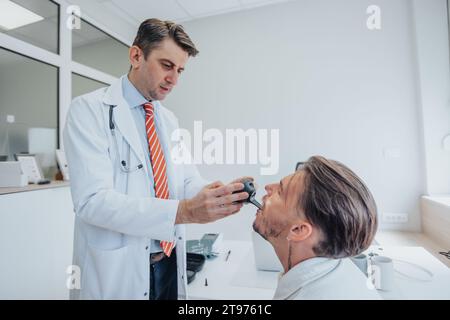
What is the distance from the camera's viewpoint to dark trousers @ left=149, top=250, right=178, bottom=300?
3.81 ft

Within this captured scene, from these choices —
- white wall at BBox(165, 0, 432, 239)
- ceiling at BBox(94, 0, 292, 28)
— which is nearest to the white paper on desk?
white wall at BBox(165, 0, 432, 239)

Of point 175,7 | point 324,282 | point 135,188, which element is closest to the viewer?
point 324,282

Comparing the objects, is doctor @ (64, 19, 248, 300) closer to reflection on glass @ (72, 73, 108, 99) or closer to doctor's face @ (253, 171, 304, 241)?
doctor's face @ (253, 171, 304, 241)

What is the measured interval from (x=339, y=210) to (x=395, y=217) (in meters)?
1.98

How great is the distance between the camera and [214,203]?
885mm

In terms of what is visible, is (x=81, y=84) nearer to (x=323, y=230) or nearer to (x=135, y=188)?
(x=135, y=188)

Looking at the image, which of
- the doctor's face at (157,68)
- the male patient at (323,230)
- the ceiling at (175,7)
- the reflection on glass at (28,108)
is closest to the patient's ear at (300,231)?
the male patient at (323,230)

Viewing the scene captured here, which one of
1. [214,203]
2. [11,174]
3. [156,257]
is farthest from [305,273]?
[11,174]

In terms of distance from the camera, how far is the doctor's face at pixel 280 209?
928 mm

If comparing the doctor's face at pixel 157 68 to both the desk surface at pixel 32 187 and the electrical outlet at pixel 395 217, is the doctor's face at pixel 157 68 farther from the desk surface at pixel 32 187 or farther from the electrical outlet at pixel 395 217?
the electrical outlet at pixel 395 217

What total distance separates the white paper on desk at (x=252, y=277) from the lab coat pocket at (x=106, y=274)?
469mm

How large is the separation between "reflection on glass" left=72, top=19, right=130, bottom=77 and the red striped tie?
1.82 metres

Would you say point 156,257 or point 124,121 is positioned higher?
point 124,121
